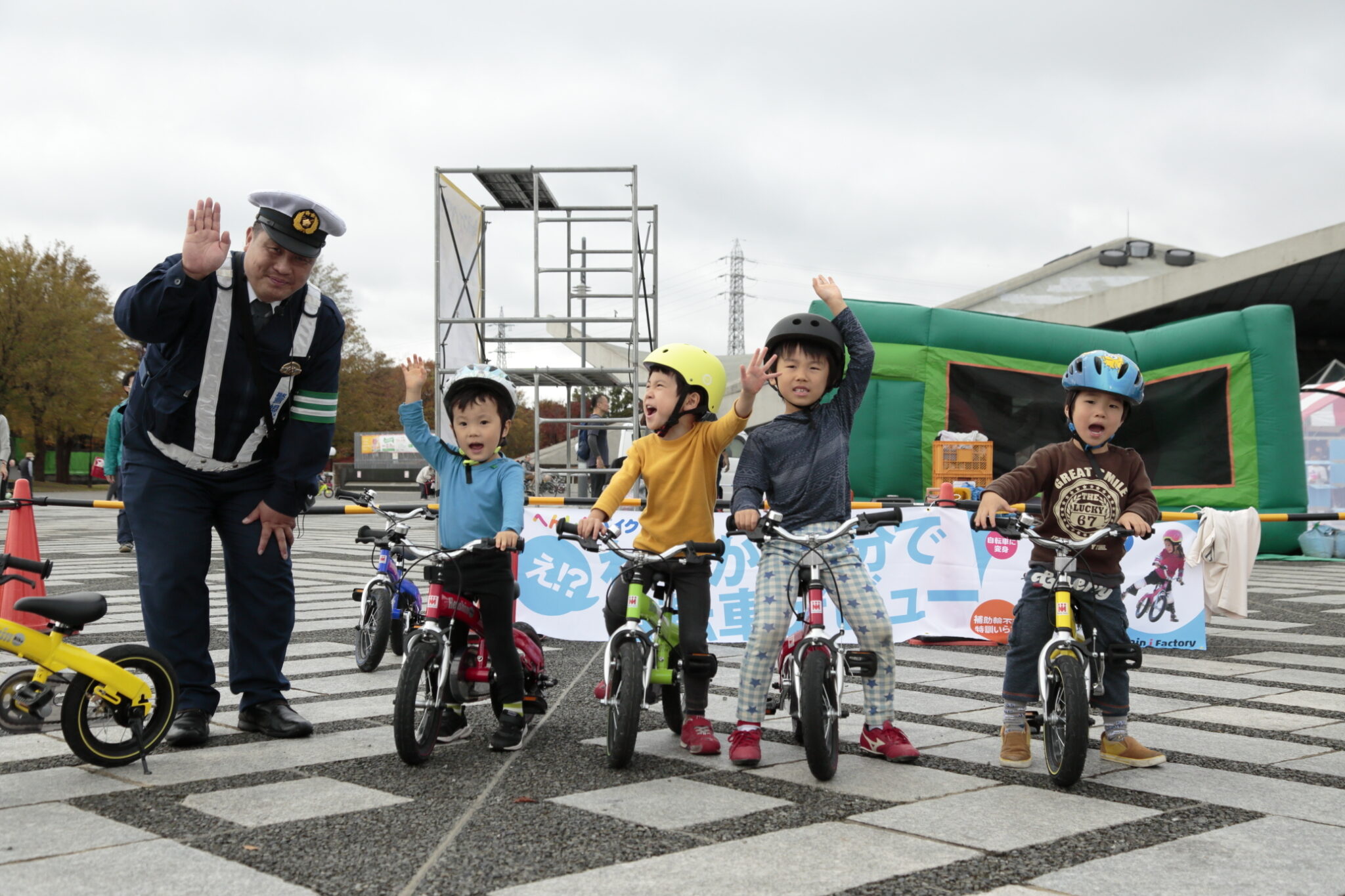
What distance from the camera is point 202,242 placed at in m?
4.11

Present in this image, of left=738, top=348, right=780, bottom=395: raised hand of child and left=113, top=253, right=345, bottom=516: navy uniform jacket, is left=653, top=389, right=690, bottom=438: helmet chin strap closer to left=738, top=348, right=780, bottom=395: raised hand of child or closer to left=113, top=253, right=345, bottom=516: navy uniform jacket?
left=738, top=348, right=780, bottom=395: raised hand of child

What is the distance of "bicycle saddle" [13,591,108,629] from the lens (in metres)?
3.89

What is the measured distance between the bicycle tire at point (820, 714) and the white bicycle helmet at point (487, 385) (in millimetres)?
1583

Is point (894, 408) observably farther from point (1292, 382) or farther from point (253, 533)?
point (253, 533)

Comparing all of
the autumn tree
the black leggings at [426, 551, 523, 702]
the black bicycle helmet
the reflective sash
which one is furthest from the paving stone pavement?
the autumn tree

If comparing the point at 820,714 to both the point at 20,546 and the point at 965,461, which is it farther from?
the point at 965,461

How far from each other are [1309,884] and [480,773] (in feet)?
8.24

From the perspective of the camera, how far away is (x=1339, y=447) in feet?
61.2

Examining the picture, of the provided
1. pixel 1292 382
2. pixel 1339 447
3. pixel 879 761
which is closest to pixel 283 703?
pixel 879 761

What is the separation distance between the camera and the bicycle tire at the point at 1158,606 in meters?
8.10

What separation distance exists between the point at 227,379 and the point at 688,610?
194 cm

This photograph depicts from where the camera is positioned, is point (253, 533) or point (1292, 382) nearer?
point (253, 533)

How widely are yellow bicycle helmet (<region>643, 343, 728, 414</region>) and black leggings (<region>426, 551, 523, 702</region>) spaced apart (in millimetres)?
990

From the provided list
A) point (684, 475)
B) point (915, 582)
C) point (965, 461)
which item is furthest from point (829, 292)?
point (965, 461)
